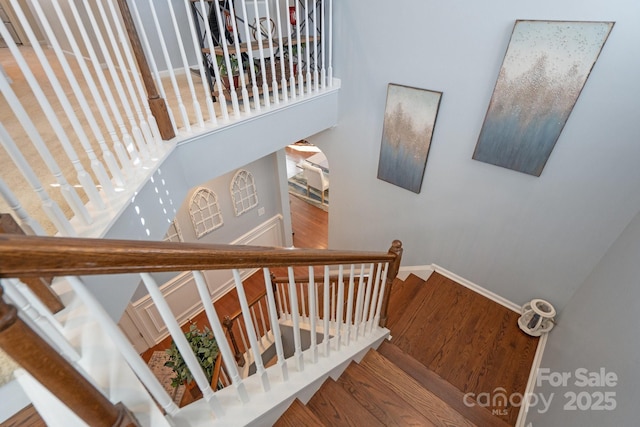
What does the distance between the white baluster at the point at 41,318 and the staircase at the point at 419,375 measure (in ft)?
3.01

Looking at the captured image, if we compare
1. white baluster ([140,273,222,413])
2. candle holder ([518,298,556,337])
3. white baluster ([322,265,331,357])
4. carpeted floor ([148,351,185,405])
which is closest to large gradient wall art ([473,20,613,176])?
candle holder ([518,298,556,337])

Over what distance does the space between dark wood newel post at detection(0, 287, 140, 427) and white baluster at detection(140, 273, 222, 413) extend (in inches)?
6.7

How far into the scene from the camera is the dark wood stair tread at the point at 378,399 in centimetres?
152

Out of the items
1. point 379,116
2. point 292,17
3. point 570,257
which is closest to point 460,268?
point 570,257

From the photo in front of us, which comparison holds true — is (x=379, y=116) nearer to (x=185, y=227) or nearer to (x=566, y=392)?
(x=566, y=392)

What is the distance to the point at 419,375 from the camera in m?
1.99

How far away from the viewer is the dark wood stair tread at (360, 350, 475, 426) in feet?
5.16

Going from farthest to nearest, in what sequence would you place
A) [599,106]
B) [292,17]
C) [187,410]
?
1. [292,17]
2. [599,106]
3. [187,410]

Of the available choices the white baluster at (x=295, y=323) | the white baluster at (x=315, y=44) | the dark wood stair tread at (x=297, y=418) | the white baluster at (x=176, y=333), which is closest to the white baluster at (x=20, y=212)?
the white baluster at (x=176, y=333)

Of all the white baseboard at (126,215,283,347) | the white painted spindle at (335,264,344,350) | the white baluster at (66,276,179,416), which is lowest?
the white baseboard at (126,215,283,347)

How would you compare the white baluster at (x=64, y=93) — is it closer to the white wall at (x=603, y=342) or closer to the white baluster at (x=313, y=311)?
the white baluster at (x=313, y=311)

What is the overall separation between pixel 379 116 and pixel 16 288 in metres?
2.73

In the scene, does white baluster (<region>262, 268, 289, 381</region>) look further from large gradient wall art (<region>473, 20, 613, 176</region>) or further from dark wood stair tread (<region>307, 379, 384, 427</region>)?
large gradient wall art (<region>473, 20, 613, 176</region>)

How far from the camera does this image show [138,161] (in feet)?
5.30
